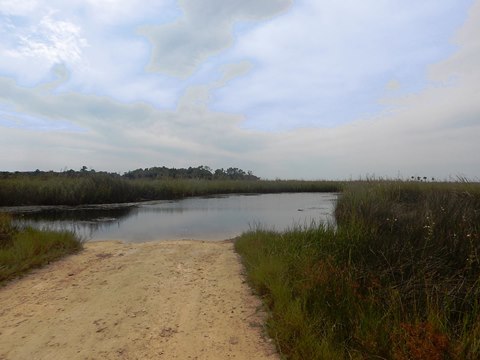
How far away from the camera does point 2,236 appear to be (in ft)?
20.8

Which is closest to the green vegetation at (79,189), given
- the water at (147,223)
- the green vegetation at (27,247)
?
the water at (147,223)

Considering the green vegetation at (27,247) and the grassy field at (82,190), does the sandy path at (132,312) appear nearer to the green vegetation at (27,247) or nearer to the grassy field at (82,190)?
the green vegetation at (27,247)

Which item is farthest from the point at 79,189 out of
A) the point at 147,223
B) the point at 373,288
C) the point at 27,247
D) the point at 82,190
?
the point at 373,288

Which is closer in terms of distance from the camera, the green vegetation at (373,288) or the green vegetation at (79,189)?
the green vegetation at (373,288)

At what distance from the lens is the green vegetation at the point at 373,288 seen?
2.72 metres

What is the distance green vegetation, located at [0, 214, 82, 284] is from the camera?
510 cm

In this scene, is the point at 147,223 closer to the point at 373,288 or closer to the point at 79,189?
the point at 79,189

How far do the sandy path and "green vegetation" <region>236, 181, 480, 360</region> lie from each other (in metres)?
0.34

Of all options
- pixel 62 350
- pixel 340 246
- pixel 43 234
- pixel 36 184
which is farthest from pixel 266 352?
pixel 36 184

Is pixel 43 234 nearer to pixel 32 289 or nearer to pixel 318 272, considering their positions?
pixel 32 289

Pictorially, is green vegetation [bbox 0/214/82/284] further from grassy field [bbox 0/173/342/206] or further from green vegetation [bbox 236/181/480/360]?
grassy field [bbox 0/173/342/206]

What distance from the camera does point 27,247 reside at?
5.79m

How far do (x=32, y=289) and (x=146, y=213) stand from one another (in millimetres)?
11285

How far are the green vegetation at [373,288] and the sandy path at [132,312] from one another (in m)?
0.34
